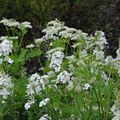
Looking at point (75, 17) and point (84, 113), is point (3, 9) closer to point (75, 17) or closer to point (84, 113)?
point (75, 17)

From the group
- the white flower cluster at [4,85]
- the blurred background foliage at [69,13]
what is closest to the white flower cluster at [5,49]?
the white flower cluster at [4,85]

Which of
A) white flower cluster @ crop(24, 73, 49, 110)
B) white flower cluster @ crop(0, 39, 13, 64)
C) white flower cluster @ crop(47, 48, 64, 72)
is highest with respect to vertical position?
white flower cluster @ crop(0, 39, 13, 64)

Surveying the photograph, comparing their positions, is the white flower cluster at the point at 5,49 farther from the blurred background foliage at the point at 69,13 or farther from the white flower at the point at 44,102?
the blurred background foliage at the point at 69,13

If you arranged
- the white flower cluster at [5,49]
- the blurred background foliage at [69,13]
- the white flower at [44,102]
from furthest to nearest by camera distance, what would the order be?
1. the blurred background foliage at [69,13]
2. the white flower cluster at [5,49]
3. the white flower at [44,102]

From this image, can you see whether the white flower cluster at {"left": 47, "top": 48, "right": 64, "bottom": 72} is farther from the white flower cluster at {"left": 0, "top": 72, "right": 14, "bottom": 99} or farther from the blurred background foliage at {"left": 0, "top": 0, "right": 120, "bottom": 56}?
the blurred background foliage at {"left": 0, "top": 0, "right": 120, "bottom": 56}

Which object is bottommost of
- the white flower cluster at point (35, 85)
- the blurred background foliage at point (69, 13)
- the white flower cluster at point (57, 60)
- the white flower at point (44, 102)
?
the white flower at point (44, 102)

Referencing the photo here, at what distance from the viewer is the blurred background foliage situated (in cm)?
638

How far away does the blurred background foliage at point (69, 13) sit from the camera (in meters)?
6.38

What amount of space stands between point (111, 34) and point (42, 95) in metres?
2.71

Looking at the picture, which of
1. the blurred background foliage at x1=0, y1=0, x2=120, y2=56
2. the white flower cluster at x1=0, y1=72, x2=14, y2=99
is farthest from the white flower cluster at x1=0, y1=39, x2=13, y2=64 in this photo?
the blurred background foliage at x1=0, y1=0, x2=120, y2=56

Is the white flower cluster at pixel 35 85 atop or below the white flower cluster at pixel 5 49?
below

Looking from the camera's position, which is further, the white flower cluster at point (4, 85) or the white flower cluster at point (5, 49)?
the white flower cluster at point (5, 49)

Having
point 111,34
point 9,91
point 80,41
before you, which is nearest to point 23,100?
point 9,91

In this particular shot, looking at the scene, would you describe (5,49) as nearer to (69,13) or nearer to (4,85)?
(4,85)
